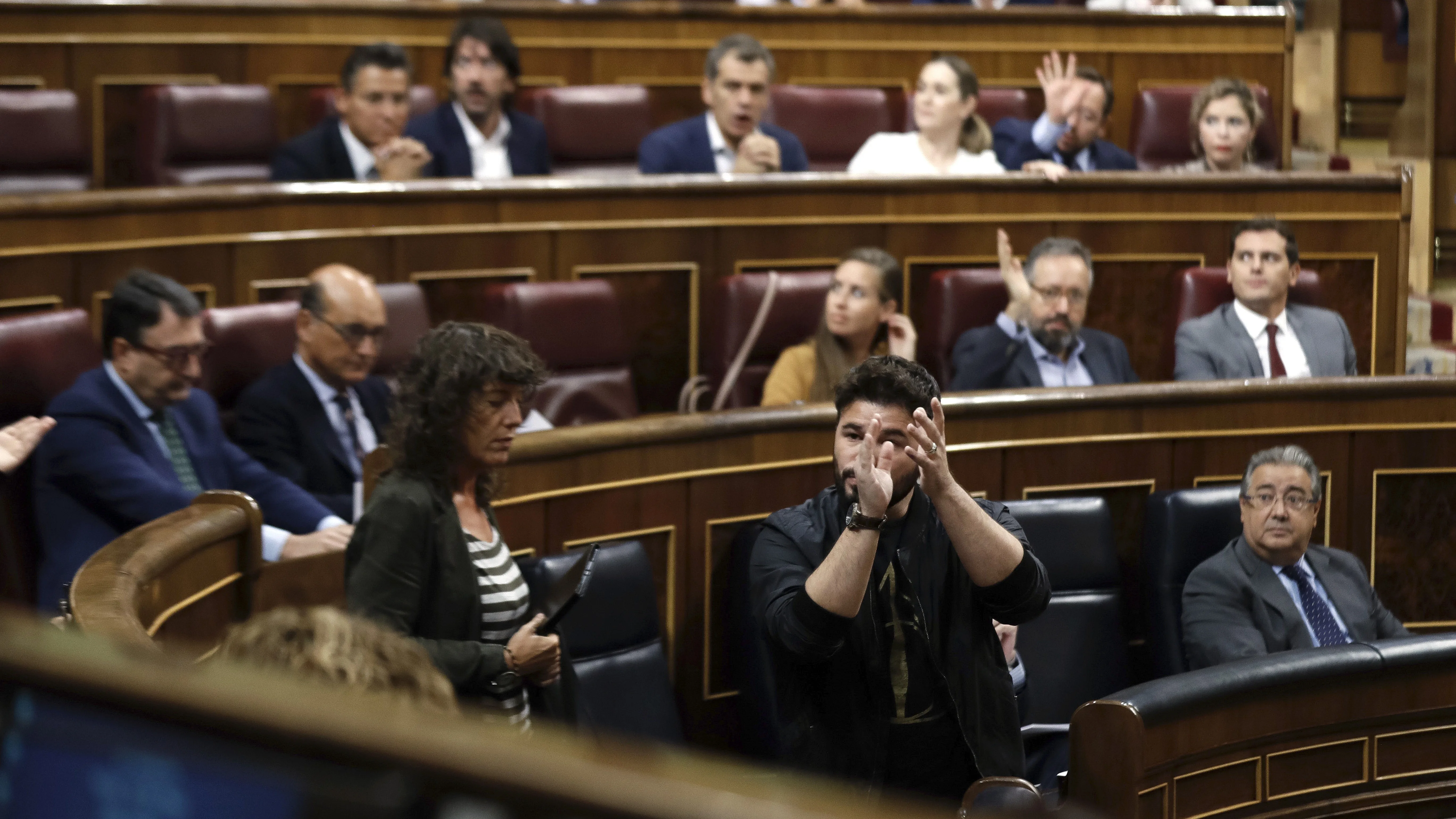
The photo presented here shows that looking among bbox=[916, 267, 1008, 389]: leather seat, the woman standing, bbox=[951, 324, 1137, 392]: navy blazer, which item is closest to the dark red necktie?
bbox=[951, 324, 1137, 392]: navy blazer

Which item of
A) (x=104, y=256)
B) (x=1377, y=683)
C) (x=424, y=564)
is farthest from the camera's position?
(x=104, y=256)

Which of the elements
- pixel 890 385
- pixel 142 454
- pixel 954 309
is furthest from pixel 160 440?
pixel 954 309

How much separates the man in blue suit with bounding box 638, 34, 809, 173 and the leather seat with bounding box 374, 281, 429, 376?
1.51 ft

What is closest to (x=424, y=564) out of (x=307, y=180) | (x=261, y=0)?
(x=307, y=180)

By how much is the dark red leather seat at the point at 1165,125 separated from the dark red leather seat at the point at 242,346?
1.27m

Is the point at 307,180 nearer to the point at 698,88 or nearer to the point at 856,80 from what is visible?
the point at 698,88

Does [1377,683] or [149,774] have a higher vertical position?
[149,774]

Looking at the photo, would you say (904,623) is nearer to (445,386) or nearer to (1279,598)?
(445,386)

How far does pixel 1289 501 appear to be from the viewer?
1203 mm

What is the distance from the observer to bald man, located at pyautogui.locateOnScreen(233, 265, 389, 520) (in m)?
1.24

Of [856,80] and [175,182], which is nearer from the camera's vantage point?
[175,182]

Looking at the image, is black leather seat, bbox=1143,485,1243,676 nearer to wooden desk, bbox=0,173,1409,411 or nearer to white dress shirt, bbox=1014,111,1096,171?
wooden desk, bbox=0,173,1409,411

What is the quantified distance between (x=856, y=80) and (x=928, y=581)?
1397 millimetres

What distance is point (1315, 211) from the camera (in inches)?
70.4
